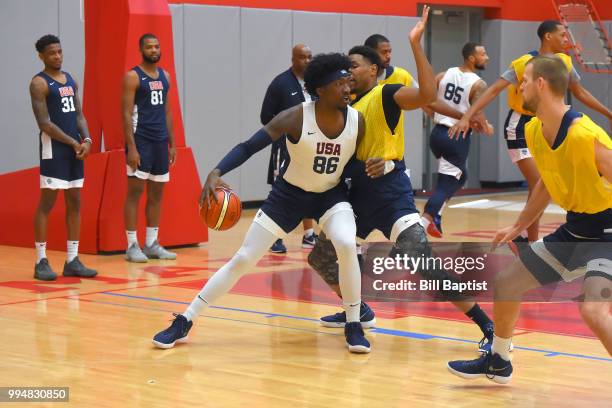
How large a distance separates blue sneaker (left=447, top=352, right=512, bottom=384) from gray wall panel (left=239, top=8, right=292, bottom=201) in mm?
9513

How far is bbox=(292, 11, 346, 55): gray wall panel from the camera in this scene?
15.5 meters

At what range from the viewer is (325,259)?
6.85 metres

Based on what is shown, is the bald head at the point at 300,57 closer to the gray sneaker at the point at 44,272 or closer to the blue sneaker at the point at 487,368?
the gray sneaker at the point at 44,272

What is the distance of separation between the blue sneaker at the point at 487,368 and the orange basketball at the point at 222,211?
159 cm

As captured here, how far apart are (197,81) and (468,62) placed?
14.1 feet

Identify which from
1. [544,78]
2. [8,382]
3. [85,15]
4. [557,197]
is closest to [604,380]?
[557,197]

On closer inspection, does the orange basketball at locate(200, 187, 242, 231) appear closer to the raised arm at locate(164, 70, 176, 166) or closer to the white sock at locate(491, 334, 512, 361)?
the white sock at locate(491, 334, 512, 361)

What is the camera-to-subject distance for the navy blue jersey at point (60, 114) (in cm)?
932

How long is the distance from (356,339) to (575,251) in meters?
1.86

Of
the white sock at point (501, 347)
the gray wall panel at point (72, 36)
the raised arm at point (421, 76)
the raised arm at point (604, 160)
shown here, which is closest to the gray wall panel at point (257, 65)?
the gray wall panel at point (72, 36)

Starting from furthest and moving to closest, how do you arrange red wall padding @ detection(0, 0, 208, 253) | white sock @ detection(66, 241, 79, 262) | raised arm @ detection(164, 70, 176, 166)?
red wall padding @ detection(0, 0, 208, 253), raised arm @ detection(164, 70, 176, 166), white sock @ detection(66, 241, 79, 262)

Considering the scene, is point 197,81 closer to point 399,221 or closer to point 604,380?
point 399,221

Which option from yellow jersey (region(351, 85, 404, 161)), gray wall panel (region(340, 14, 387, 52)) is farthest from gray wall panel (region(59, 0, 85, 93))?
yellow jersey (region(351, 85, 404, 161))

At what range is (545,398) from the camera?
5371 mm
